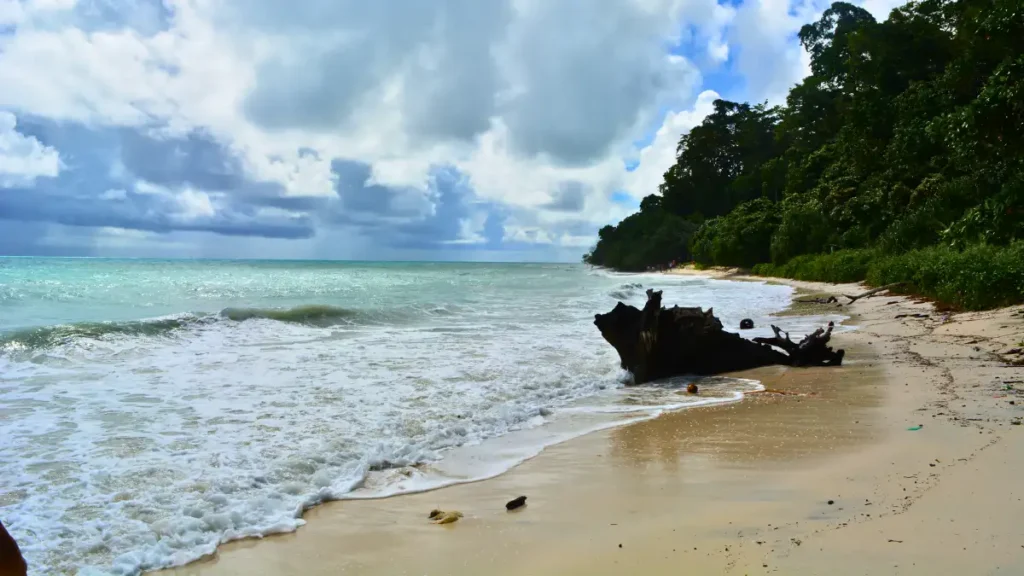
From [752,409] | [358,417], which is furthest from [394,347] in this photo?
[752,409]

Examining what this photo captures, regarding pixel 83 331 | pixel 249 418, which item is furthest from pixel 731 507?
pixel 83 331

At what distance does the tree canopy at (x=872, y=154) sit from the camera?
10.4 metres

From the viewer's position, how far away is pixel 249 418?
6871mm

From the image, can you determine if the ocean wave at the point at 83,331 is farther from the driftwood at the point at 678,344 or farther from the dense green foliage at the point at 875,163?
the dense green foliage at the point at 875,163

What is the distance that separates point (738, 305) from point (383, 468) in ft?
63.8

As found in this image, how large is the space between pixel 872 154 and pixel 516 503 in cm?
3892

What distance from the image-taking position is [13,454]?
552 cm

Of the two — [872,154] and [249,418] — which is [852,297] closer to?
[249,418]

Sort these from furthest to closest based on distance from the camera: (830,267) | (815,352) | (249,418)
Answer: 1. (830,267)
2. (815,352)
3. (249,418)

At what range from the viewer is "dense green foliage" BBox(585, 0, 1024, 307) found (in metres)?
10.6

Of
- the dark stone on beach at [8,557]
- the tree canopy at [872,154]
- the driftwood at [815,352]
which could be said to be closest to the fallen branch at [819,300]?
the tree canopy at [872,154]

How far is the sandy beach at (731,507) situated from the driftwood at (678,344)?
2.71 metres

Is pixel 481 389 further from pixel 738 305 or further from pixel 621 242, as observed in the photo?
pixel 621 242

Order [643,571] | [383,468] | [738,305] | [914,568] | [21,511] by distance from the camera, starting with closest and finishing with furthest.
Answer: [914,568] → [643,571] → [21,511] → [383,468] → [738,305]
